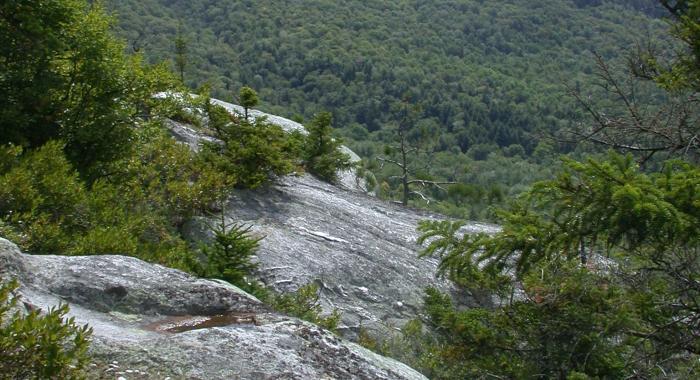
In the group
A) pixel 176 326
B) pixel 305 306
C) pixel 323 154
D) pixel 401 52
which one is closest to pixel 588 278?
pixel 305 306

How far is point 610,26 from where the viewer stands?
10650cm

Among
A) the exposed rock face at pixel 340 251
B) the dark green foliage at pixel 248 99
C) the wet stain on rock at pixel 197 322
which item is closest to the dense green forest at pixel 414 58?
the exposed rock face at pixel 340 251

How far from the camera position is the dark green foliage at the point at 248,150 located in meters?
11.9

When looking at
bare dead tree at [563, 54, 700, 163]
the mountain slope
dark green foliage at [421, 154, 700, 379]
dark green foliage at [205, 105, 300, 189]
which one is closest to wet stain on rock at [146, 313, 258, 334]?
dark green foliage at [421, 154, 700, 379]

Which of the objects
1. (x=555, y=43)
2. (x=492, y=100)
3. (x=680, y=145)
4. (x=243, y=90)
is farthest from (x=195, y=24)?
(x=680, y=145)

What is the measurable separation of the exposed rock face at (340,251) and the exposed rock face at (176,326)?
4.29 meters

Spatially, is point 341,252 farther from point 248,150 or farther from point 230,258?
point 230,258

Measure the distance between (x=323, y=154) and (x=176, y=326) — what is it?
10162 mm

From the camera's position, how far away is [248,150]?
1187 centimetres

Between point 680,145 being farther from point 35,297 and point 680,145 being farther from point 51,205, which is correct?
point 51,205

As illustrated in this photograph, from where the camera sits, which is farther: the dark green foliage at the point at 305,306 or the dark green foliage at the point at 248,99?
the dark green foliage at the point at 248,99

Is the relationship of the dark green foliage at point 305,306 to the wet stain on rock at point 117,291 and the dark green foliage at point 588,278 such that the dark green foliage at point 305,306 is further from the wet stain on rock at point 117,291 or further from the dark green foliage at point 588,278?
the wet stain on rock at point 117,291

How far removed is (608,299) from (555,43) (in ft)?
347

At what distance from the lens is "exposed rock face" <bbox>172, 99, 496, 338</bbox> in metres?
10.4
